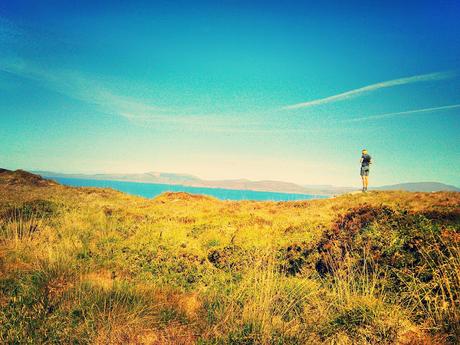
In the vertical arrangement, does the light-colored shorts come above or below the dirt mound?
above

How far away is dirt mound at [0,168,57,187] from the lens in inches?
1222

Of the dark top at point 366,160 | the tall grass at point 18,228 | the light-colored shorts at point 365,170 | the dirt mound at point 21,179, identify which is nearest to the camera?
the tall grass at point 18,228

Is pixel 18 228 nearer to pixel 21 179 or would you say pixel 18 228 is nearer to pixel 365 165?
pixel 365 165

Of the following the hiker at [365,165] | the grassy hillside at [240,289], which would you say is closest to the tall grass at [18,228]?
the grassy hillside at [240,289]

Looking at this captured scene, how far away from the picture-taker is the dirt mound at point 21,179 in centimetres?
3105

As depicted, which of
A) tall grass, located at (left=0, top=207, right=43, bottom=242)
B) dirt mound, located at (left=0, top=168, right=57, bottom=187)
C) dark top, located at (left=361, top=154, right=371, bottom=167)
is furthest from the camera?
dirt mound, located at (left=0, top=168, right=57, bottom=187)

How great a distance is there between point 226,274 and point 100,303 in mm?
3547

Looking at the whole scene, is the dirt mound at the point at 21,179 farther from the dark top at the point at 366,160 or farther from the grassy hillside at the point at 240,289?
the dark top at the point at 366,160

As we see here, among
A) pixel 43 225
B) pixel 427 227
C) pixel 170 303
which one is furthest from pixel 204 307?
pixel 43 225

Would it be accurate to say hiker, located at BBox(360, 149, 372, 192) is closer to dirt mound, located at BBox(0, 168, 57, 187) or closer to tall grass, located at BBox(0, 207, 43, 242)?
tall grass, located at BBox(0, 207, 43, 242)

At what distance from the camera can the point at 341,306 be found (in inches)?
176

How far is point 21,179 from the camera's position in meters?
32.4

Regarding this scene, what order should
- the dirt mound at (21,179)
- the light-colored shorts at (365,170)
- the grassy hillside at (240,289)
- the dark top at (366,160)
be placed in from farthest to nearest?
the dirt mound at (21,179), the light-colored shorts at (365,170), the dark top at (366,160), the grassy hillside at (240,289)

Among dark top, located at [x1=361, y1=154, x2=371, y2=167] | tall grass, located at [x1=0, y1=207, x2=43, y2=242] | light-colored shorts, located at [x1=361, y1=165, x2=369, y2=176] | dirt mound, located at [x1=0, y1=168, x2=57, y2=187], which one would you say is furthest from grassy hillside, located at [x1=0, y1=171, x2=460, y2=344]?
dirt mound, located at [x1=0, y1=168, x2=57, y2=187]
